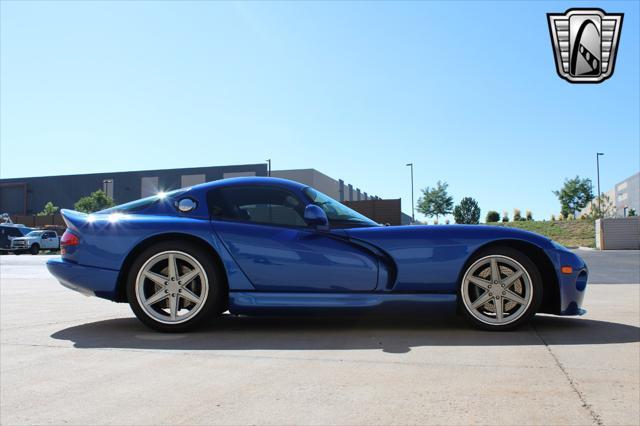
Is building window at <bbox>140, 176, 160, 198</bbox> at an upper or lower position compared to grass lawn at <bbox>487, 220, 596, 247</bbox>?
upper

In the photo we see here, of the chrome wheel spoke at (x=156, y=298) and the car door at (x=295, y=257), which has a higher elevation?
the car door at (x=295, y=257)

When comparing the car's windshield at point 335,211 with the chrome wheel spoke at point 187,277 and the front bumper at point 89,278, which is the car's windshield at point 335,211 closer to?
the chrome wheel spoke at point 187,277

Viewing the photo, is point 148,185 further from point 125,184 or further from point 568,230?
point 568,230

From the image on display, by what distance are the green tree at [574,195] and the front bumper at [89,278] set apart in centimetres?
6602

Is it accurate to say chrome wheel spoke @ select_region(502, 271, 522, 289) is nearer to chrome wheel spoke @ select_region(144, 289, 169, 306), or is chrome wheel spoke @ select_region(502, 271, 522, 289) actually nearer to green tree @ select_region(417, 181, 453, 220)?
chrome wheel spoke @ select_region(144, 289, 169, 306)

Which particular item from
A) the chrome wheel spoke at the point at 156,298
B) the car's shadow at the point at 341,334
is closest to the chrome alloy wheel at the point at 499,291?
the car's shadow at the point at 341,334

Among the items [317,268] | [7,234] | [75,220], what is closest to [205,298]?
[317,268]

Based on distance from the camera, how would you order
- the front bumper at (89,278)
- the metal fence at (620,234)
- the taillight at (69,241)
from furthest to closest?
the metal fence at (620,234)
the taillight at (69,241)
the front bumper at (89,278)

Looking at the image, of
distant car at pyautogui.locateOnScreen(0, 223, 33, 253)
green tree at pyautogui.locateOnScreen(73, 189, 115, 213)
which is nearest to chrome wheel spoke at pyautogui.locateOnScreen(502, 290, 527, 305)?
distant car at pyautogui.locateOnScreen(0, 223, 33, 253)

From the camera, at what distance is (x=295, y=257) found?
391 centimetres

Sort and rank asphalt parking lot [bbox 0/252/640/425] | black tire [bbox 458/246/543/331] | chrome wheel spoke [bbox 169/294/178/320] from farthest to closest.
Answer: chrome wheel spoke [bbox 169/294/178/320] → black tire [bbox 458/246/543/331] → asphalt parking lot [bbox 0/252/640/425]

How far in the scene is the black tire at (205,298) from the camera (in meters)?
3.93

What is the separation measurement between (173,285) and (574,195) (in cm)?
6605

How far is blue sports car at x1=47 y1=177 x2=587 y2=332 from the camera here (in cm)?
389
